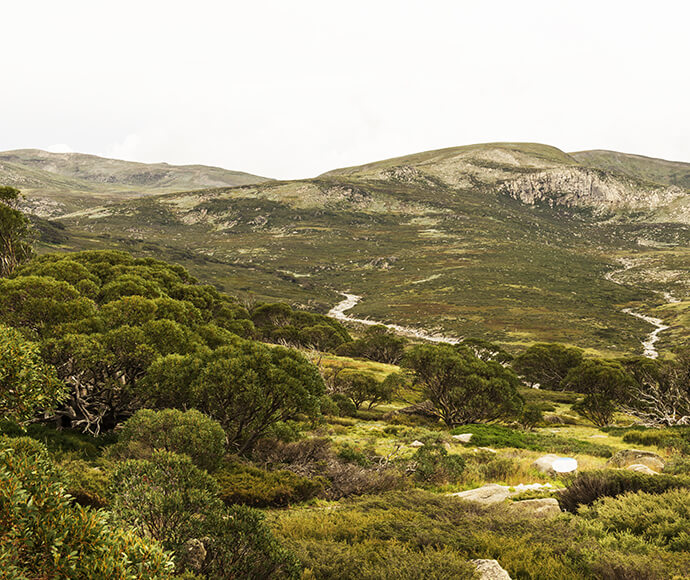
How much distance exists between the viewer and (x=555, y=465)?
551 inches

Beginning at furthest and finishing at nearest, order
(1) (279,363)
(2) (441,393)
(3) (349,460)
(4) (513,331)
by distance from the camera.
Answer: (4) (513,331)
(2) (441,393)
(1) (279,363)
(3) (349,460)

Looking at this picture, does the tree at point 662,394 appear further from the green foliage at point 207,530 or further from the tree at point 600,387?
the green foliage at point 207,530

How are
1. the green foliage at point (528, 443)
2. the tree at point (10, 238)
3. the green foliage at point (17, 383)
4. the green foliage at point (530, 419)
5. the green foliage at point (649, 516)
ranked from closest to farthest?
the green foliage at point (17, 383) → the green foliage at point (649, 516) → the green foliage at point (528, 443) → the green foliage at point (530, 419) → the tree at point (10, 238)

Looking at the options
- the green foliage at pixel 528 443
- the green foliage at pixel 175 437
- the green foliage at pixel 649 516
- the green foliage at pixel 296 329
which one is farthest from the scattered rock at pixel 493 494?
the green foliage at pixel 296 329


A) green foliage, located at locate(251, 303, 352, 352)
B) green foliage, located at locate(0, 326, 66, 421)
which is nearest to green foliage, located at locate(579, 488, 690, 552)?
green foliage, located at locate(0, 326, 66, 421)

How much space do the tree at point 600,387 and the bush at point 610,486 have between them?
1206 inches

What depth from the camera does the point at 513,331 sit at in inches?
4161

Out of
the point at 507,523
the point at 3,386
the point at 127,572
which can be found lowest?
the point at 507,523

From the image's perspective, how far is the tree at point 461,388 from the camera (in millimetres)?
31094

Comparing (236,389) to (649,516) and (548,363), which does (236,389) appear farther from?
(548,363)

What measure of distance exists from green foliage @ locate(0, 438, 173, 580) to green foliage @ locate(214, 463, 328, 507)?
6.86 meters

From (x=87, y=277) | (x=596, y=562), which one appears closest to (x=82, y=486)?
(x=596, y=562)

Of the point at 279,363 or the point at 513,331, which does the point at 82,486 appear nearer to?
the point at 279,363

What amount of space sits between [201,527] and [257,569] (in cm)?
119
